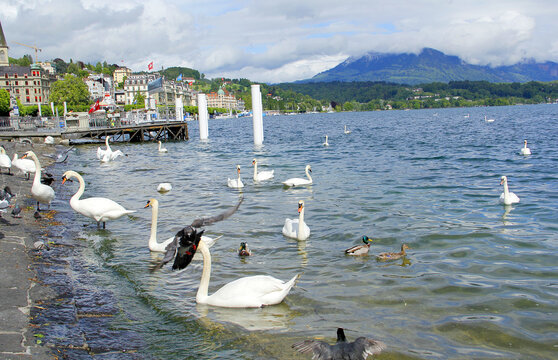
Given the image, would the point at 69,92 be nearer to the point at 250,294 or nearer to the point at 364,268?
the point at 364,268

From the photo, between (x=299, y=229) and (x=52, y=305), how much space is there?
5723mm

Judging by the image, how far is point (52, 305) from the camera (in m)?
6.26

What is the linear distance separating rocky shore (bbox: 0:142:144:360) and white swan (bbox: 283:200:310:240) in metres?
4.45

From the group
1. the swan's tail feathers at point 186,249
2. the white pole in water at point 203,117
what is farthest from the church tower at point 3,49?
the swan's tail feathers at point 186,249

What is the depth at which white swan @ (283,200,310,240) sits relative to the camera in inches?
420

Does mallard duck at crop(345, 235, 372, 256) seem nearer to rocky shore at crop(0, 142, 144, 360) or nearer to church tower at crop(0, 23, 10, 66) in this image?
rocky shore at crop(0, 142, 144, 360)

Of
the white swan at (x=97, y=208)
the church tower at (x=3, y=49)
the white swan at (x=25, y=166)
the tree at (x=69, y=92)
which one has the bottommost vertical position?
the white swan at (x=97, y=208)

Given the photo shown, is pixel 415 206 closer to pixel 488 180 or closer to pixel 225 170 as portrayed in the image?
pixel 488 180

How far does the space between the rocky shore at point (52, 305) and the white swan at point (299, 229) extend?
445cm

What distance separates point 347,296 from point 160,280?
3374mm

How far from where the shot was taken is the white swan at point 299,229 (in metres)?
10.7

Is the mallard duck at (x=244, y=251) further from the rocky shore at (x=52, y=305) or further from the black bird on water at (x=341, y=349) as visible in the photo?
the black bird on water at (x=341, y=349)

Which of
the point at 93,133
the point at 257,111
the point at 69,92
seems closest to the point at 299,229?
the point at 257,111

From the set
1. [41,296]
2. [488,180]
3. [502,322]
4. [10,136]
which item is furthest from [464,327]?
[10,136]
